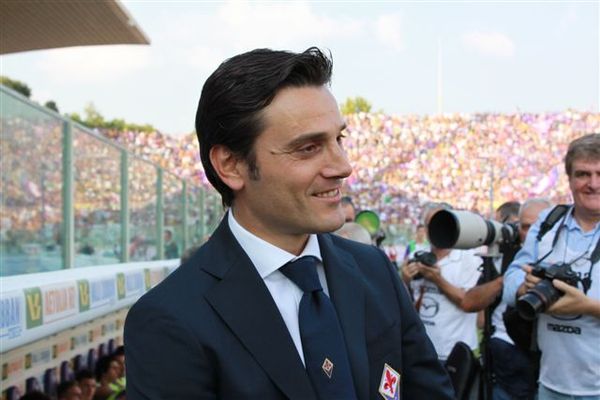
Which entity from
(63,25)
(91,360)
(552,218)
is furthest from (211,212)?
(552,218)

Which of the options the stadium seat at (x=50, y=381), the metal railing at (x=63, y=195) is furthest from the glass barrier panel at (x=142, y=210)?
the stadium seat at (x=50, y=381)

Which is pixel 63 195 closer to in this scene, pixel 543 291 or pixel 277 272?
pixel 543 291

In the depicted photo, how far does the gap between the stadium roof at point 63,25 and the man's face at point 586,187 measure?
7.67 ft

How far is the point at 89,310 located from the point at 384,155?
2170 centimetres

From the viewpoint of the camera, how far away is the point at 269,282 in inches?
54.1

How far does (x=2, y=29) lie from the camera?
343 cm

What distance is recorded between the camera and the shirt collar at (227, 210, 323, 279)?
1.36 m

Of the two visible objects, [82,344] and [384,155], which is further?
[384,155]

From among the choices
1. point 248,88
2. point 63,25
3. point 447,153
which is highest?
point 447,153

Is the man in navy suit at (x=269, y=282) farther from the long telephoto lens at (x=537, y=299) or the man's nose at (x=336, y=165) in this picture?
the long telephoto lens at (x=537, y=299)

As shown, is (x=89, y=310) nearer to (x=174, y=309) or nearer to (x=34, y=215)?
(x=34, y=215)

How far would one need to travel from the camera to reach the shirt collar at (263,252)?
1.36 m

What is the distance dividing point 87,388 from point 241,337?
3283 mm

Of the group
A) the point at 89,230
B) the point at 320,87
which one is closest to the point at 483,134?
the point at 89,230
